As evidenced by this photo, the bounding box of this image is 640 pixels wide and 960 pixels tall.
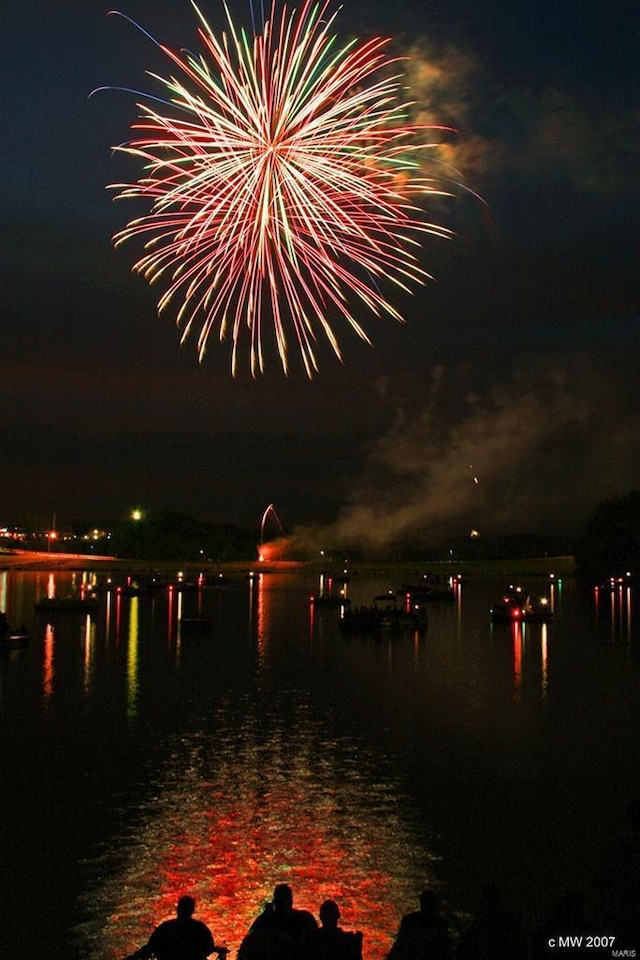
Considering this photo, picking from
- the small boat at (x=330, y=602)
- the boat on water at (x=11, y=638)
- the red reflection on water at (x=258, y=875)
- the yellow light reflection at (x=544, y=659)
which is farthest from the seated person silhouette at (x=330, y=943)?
the small boat at (x=330, y=602)

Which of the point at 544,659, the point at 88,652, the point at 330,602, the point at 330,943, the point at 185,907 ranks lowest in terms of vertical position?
the point at 544,659

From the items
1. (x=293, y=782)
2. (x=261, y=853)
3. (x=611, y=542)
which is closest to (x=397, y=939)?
(x=261, y=853)

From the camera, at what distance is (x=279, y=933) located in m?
8.99

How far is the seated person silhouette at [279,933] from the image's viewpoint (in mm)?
8906

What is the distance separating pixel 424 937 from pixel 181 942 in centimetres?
225

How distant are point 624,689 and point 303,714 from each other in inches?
517

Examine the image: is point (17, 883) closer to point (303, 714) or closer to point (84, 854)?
point (84, 854)

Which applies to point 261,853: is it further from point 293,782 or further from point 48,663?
point 48,663

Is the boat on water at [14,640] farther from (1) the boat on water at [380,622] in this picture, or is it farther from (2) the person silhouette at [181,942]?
(2) the person silhouette at [181,942]

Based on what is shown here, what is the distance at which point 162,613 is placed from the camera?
69.4 metres

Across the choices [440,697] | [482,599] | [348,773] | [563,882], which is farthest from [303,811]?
[482,599]

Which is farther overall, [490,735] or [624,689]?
[624,689]

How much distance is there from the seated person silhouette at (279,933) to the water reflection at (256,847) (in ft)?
A: 10.9

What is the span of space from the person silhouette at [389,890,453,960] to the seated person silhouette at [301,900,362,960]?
390 mm
